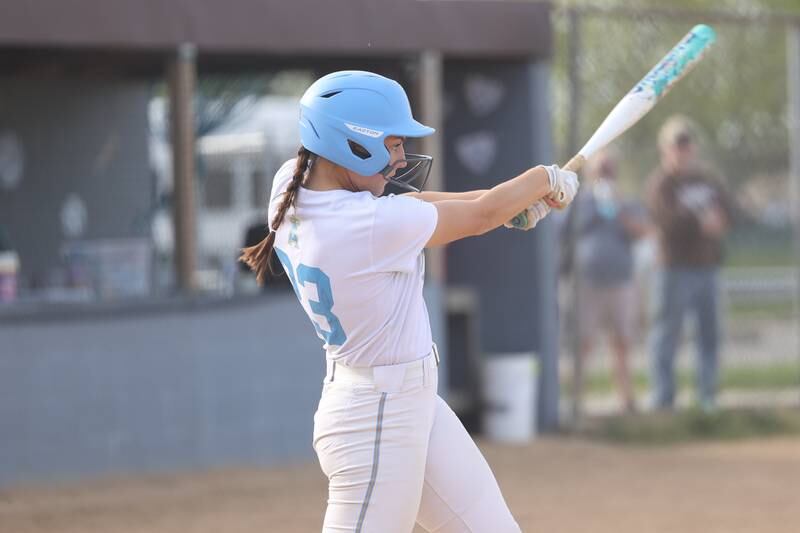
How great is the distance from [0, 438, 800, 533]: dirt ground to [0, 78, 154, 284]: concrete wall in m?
2.63

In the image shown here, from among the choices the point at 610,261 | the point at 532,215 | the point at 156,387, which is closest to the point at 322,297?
the point at 532,215

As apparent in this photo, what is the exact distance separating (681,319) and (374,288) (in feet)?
22.9

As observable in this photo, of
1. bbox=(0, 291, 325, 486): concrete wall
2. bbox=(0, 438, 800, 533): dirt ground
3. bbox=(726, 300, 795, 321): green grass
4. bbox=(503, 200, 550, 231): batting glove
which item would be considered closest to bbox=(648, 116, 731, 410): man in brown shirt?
bbox=(726, 300, 795, 321): green grass

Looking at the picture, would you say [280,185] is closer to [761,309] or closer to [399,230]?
[399,230]

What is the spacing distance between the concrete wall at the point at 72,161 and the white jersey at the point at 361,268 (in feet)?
21.1

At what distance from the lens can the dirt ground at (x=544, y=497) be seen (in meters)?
6.90

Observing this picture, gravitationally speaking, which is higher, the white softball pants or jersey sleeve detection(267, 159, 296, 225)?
jersey sleeve detection(267, 159, 296, 225)

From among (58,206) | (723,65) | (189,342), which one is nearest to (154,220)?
(58,206)

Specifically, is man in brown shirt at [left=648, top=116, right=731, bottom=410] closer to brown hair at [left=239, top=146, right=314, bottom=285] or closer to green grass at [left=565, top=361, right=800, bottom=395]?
green grass at [left=565, top=361, right=800, bottom=395]

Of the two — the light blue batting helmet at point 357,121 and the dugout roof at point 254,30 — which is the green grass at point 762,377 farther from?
the light blue batting helmet at point 357,121

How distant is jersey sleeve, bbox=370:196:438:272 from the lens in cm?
355

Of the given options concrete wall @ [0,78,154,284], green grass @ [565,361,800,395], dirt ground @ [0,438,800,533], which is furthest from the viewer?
green grass @ [565,361,800,395]

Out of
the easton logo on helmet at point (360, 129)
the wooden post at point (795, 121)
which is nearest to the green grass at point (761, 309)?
the wooden post at point (795, 121)

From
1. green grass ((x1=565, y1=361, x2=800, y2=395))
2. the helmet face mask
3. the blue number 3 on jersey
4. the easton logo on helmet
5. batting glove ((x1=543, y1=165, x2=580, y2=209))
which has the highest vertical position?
the easton logo on helmet
